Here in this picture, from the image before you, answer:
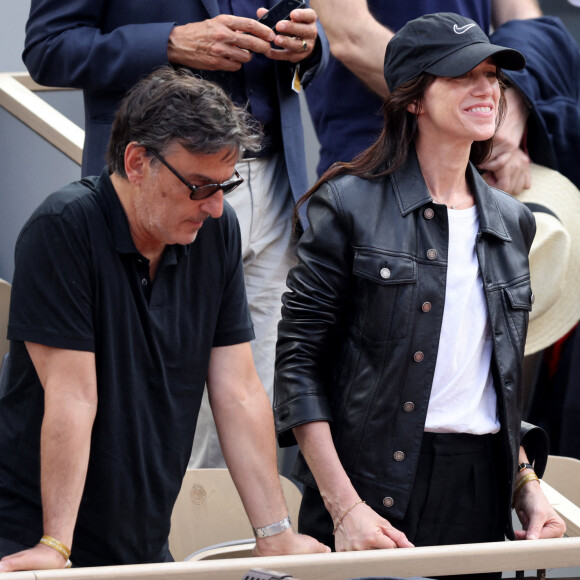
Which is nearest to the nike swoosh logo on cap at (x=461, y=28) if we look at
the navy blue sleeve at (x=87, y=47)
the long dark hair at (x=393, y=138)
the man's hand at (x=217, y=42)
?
the long dark hair at (x=393, y=138)

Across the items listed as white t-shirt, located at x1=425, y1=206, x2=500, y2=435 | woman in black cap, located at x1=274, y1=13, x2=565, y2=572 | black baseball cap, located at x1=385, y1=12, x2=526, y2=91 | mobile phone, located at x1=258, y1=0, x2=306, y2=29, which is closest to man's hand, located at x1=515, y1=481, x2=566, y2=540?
woman in black cap, located at x1=274, y1=13, x2=565, y2=572

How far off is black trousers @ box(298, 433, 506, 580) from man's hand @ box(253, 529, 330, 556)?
161 mm

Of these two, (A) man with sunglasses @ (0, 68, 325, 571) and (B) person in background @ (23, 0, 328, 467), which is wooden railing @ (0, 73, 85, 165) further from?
(A) man with sunglasses @ (0, 68, 325, 571)

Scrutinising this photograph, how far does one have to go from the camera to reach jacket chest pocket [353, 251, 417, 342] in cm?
219

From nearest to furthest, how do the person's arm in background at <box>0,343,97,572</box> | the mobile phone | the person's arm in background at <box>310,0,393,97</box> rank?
the person's arm in background at <box>0,343,97,572</box> < the mobile phone < the person's arm in background at <box>310,0,393,97</box>

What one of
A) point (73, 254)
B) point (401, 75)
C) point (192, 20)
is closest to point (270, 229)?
point (192, 20)

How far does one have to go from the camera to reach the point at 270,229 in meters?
3.08

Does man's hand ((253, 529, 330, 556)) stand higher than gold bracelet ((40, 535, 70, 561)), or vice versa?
gold bracelet ((40, 535, 70, 561))

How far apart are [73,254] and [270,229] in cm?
118

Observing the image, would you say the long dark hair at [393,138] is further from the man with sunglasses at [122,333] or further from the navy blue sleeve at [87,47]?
the navy blue sleeve at [87,47]

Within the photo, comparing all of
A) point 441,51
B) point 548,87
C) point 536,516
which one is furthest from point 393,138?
point 548,87

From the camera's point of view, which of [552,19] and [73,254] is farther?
[552,19]

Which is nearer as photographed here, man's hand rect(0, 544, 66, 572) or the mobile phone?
man's hand rect(0, 544, 66, 572)

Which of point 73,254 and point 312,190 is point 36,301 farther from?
point 312,190
